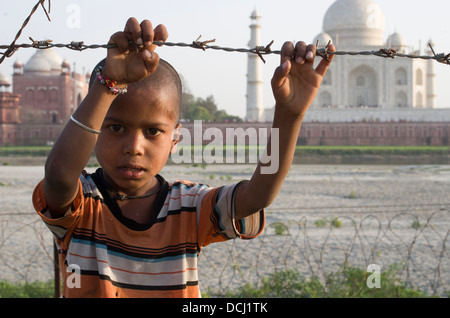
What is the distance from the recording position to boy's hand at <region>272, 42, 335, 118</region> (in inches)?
25.6

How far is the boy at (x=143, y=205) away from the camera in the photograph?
73cm

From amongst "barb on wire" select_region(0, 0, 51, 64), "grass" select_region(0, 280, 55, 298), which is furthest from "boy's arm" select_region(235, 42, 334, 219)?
"grass" select_region(0, 280, 55, 298)

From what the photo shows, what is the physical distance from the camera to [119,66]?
63 centimetres

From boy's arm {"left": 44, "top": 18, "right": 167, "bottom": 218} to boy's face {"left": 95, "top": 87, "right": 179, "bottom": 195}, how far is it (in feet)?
0.27

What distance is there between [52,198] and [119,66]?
0.21m

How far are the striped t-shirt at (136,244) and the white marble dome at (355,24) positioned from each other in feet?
77.9

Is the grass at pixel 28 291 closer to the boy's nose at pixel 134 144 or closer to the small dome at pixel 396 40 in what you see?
the boy's nose at pixel 134 144

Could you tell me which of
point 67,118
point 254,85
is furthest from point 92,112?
point 254,85

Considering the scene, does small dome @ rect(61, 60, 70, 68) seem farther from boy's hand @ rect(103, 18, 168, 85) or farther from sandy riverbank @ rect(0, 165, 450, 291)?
boy's hand @ rect(103, 18, 168, 85)

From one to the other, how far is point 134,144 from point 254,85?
72.3 ft

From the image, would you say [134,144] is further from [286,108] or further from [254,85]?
[254,85]

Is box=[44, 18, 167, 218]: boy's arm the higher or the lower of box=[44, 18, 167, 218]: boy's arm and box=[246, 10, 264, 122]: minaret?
the lower
